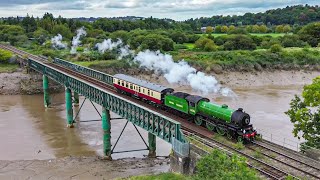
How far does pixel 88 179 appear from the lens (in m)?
33.2

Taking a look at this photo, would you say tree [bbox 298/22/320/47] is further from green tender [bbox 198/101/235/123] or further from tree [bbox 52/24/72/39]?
green tender [bbox 198/101/235/123]

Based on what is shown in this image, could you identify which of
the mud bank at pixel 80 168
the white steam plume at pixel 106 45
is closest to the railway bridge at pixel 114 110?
the mud bank at pixel 80 168

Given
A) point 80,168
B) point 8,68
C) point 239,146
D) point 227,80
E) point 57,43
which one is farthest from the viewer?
point 57,43

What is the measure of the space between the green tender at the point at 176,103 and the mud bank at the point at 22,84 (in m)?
41.9

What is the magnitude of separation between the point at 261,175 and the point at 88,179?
1561 cm

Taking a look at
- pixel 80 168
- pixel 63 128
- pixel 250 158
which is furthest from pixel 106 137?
pixel 250 158

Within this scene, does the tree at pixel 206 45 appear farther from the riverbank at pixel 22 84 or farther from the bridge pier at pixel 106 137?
the bridge pier at pixel 106 137

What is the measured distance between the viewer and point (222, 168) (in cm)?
2153

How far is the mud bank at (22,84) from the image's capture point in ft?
243

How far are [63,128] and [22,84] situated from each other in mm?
28858

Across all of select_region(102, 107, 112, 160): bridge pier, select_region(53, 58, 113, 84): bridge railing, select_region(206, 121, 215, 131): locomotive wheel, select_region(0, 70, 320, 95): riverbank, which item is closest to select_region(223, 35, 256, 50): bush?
select_region(0, 70, 320, 95): riverbank

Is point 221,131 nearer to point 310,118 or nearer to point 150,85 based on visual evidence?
point 310,118

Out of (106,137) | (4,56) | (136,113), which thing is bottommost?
(106,137)

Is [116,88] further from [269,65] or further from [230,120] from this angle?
[269,65]
